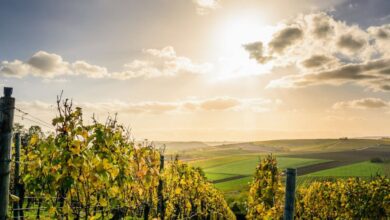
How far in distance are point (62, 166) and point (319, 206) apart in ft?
54.7

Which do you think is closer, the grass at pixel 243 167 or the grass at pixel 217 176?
the grass at pixel 217 176

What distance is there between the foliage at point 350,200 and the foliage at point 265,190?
376 centimetres

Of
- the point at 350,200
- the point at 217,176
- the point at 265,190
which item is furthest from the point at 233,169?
the point at 265,190

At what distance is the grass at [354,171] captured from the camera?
6178cm

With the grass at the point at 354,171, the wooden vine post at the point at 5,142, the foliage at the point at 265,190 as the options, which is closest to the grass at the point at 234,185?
the grass at the point at 354,171

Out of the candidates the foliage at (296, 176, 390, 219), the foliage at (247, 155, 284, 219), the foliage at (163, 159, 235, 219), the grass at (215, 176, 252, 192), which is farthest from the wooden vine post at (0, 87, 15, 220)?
the grass at (215, 176, 252, 192)

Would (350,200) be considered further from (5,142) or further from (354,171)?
(354,171)

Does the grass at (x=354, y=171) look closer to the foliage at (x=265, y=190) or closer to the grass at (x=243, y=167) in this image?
the grass at (x=243, y=167)

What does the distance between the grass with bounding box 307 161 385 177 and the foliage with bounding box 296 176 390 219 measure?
1853 inches

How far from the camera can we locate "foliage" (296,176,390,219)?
45.9ft

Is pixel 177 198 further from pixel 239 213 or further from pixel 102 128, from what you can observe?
pixel 239 213

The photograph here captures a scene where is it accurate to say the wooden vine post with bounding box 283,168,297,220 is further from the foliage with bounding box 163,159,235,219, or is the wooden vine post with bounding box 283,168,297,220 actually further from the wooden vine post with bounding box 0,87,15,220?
the foliage with bounding box 163,159,235,219

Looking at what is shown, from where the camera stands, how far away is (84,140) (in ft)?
19.9

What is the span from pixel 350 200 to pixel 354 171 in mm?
57315
